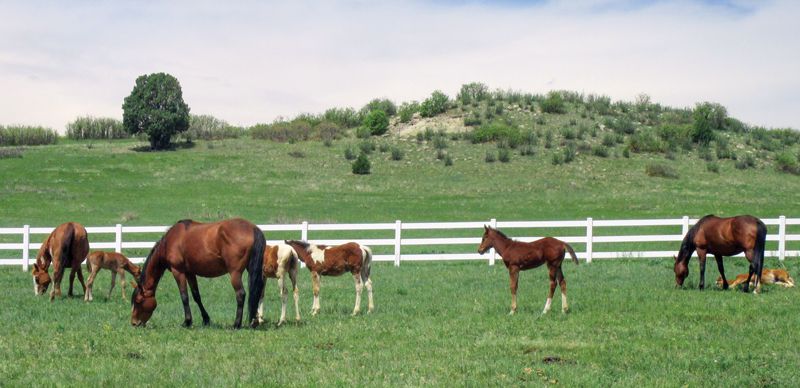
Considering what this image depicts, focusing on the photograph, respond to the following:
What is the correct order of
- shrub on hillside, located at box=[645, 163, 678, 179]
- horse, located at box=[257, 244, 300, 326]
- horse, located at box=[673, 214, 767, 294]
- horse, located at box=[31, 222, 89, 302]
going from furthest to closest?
shrub on hillside, located at box=[645, 163, 678, 179], horse, located at box=[31, 222, 89, 302], horse, located at box=[673, 214, 767, 294], horse, located at box=[257, 244, 300, 326]

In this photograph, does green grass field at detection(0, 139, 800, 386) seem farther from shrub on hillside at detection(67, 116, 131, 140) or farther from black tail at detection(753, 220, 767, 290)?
shrub on hillside at detection(67, 116, 131, 140)

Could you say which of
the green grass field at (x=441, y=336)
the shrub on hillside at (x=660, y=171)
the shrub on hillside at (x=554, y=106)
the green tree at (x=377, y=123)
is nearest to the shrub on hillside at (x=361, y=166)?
the green tree at (x=377, y=123)

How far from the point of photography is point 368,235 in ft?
122

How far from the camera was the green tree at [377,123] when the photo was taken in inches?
2685

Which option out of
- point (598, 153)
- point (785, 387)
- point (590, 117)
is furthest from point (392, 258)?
point (590, 117)

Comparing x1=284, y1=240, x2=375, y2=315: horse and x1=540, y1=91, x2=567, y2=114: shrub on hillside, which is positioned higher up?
x1=540, y1=91, x2=567, y2=114: shrub on hillside

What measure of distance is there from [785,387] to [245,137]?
65.0 meters

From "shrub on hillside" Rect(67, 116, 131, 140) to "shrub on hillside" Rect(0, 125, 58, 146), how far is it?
411 cm

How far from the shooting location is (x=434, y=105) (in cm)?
7094

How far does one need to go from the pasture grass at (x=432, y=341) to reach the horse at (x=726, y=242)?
49 cm

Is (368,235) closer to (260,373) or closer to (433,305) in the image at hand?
(433,305)

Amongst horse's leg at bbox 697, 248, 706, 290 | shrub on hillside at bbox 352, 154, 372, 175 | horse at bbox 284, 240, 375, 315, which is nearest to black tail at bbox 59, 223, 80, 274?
horse at bbox 284, 240, 375, 315

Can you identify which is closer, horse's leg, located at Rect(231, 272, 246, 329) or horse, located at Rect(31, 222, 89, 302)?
horse's leg, located at Rect(231, 272, 246, 329)

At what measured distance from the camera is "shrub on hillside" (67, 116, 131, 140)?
7844cm
